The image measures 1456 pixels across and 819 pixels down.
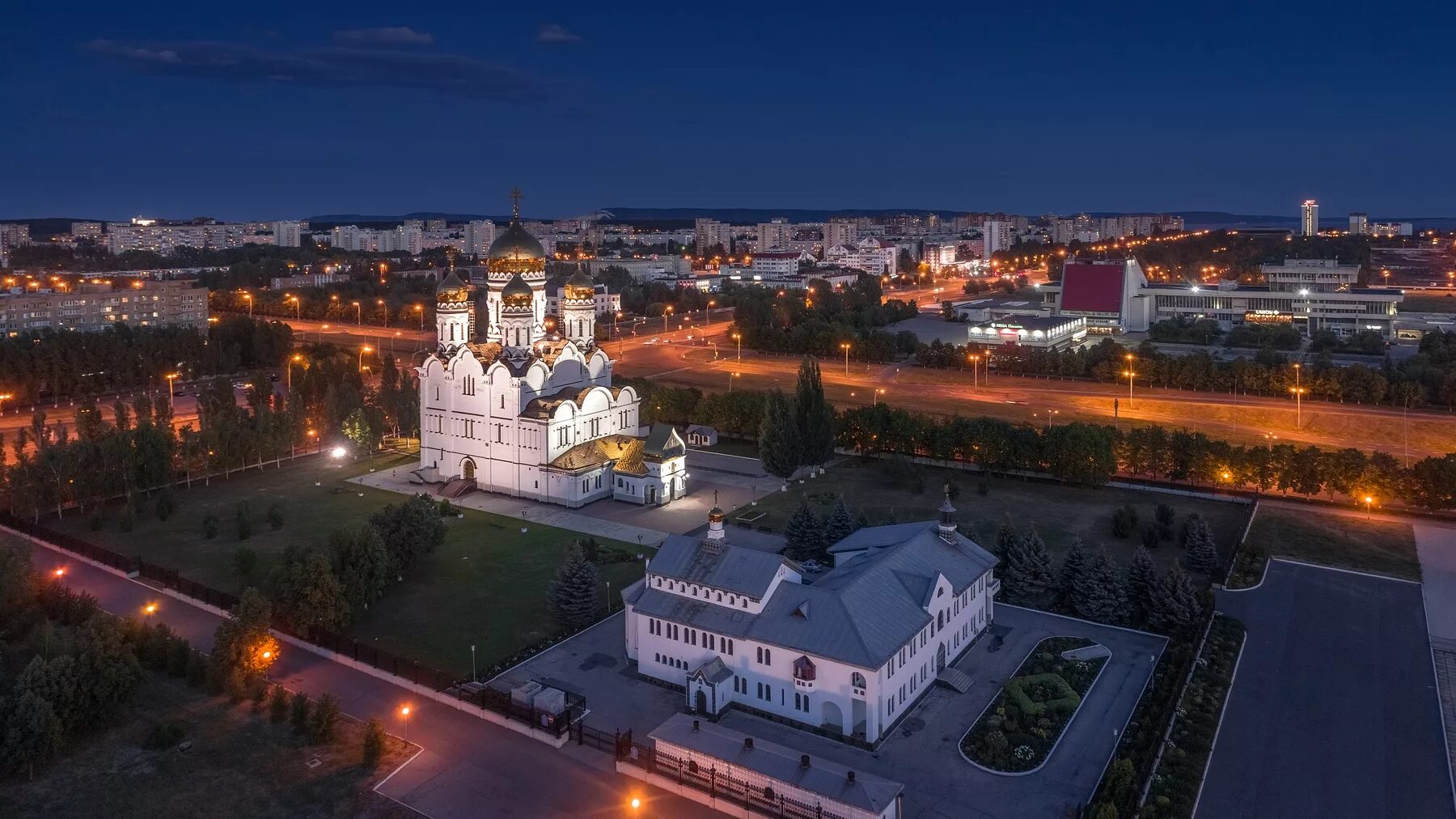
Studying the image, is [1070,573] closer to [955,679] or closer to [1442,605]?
[955,679]

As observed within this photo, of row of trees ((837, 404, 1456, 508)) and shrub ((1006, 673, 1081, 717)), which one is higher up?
row of trees ((837, 404, 1456, 508))

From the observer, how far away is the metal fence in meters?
17.2

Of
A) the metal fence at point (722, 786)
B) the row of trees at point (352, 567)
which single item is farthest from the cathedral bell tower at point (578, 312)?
the metal fence at point (722, 786)

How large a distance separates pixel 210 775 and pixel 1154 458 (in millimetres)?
33309

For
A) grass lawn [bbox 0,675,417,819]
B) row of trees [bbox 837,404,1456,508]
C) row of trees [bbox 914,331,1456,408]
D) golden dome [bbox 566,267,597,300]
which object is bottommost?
grass lawn [bbox 0,675,417,819]

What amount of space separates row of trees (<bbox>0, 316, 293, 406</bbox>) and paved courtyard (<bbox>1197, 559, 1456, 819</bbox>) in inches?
2356

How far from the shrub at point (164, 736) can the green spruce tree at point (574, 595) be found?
8.87 m

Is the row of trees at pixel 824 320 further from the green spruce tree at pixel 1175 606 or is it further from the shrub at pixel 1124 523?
the green spruce tree at pixel 1175 606

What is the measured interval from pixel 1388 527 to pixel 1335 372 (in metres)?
23.5

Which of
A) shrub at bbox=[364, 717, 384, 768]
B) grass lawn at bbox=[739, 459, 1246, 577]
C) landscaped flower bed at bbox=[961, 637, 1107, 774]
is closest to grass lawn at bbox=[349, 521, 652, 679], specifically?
shrub at bbox=[364, 717, 384, 768]

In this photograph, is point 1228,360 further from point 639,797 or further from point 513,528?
point 639,797

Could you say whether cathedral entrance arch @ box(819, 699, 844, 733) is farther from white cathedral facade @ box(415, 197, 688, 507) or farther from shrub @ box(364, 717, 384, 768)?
white cathedral facade @ box(415, 197, 688, 507)

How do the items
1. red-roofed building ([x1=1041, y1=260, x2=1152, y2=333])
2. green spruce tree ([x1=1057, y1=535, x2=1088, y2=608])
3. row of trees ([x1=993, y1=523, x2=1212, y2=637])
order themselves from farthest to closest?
1. red-roofed building ([x1=1041, y1=260, x2=1152, y2=333])
2. green spruce tree ([x1=1057, y1=535, x2=1088, y2=608])
3. row of trees ([x1=993, y1=523, x2=1212, y2=637])

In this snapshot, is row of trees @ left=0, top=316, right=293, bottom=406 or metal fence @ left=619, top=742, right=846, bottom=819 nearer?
metal fence @ left=619, top=742, right=846, bottom=819
